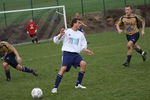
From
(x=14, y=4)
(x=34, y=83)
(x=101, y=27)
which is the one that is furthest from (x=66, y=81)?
(x=14, y=4)

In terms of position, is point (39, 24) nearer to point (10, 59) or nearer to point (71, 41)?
point (10, 59)

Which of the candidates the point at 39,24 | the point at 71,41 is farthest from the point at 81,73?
the point at 39,24

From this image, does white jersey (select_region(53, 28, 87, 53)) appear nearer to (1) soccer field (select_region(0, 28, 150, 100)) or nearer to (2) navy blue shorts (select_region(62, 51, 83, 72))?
(2) navy blue shorts (select_region(62, 51, 83, 72))

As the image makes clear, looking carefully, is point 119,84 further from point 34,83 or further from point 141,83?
point 34,83

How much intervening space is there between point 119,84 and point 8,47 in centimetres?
373

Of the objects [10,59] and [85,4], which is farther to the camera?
[85,4]

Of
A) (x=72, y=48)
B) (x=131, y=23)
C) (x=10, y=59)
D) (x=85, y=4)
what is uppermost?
(x=131, y=23)

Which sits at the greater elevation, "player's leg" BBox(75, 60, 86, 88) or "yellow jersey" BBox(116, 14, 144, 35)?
"yellow jersey" BBox(116, 14, 144, 35)

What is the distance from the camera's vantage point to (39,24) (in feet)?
89.9

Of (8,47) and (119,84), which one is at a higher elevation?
(8,47)

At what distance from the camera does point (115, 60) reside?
46.8ft

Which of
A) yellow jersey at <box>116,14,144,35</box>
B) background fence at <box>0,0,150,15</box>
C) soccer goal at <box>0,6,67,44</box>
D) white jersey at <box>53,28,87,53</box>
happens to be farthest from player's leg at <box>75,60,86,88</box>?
background fence at <box>0,0,150,15</box>

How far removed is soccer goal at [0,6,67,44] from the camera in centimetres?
2606

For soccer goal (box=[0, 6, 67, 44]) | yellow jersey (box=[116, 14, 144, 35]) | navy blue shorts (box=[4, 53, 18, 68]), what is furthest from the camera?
soccer goal (box=[0, 6, 67, 44])
